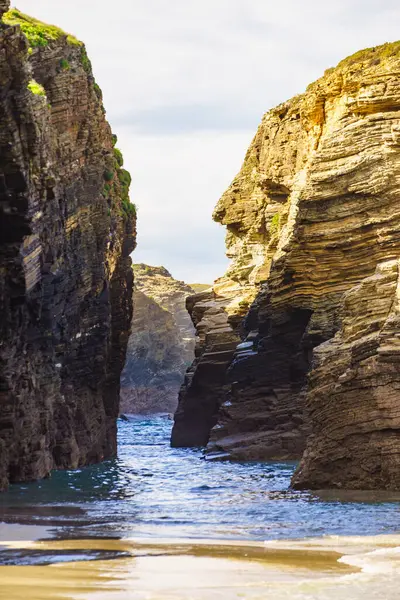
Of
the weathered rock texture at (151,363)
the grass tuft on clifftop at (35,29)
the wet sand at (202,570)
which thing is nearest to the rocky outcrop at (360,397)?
the wet sand at (202,570)

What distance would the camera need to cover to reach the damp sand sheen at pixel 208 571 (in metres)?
11.5

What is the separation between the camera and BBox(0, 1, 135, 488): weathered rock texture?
1183 inches

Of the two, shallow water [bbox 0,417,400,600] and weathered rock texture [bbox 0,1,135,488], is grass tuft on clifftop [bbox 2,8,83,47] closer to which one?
weathered rock texture [bbox 0,1,135,488]

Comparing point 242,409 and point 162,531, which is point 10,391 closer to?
point 162,531

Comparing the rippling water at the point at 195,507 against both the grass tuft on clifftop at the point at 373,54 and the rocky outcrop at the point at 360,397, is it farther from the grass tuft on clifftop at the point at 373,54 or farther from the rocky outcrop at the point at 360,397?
the grass tuft on clifftop at the point at 373,54

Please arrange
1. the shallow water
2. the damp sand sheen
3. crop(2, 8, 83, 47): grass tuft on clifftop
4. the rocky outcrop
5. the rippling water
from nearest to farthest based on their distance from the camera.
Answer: the damp sand sheen < the shallow water < the rippling water < the rocky outcrop < crop(2, 8, 83, 47): grass tuft on clifftop

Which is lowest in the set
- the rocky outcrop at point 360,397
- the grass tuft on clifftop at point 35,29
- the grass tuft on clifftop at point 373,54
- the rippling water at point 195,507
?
the rippling water at point 195,507

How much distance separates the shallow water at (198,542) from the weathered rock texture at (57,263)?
15.5 ft

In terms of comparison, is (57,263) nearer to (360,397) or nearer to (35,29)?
(35,29)

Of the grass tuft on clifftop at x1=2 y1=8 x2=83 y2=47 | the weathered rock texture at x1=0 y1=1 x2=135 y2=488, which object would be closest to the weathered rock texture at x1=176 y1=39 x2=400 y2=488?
the weathered rock texture at x1=0 y1=1 x2=135 y2=488

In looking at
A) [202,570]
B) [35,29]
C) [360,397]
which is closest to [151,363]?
[35,29]

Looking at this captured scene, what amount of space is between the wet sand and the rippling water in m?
1.94

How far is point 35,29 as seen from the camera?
43.3 meters

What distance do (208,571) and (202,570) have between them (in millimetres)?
175
